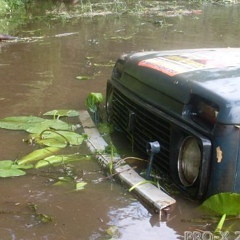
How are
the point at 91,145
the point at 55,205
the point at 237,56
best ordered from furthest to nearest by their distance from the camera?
the point at 91,145 → the point at 237,56 → the point at 55,205

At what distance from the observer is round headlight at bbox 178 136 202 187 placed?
3.15 metres

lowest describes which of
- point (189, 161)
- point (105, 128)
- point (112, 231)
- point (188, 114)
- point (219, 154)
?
point (112, 231)

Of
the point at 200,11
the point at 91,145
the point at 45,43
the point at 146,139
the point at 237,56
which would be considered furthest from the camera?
the point at 200,11

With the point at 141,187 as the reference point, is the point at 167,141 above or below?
above

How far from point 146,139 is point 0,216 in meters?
1.12

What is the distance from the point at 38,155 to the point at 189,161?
1.44 metres

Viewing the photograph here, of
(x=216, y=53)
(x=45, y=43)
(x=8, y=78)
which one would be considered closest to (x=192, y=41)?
(x=45, y=43)

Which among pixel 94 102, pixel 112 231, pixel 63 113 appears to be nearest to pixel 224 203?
pixel 112 231

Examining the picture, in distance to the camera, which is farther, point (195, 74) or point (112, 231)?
point (195, 74)

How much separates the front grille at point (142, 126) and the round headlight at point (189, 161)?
0.15 metres

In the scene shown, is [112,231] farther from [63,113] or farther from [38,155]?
[63,113]

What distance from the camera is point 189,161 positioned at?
3215mm

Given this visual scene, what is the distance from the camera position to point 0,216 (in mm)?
3275

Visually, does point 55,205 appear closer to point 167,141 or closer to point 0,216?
point 0,216
